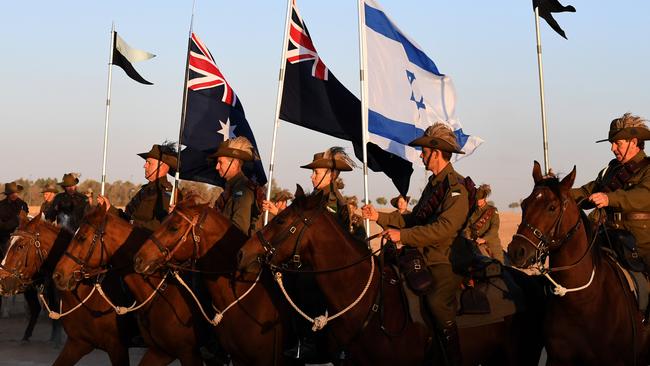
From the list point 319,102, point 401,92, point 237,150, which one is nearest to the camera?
point 237,150

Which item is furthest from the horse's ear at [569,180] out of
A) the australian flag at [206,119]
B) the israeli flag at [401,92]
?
the australian flag at [206,119]

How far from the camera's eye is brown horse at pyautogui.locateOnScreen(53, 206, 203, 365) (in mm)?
10430

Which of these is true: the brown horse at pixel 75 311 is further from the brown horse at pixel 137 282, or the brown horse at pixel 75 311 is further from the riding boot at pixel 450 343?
the riding boot at pixel 450 343

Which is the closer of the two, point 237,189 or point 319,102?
point 237,189

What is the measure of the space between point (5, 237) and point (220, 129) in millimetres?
7406

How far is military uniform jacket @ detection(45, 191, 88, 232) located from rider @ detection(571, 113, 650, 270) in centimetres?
1095

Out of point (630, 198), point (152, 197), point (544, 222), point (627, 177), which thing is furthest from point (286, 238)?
point (152, 197)

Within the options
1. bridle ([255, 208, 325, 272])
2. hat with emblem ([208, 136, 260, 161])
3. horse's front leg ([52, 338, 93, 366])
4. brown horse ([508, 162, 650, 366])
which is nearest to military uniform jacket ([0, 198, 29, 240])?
horse's front leg ([52, 338, 93, 366])

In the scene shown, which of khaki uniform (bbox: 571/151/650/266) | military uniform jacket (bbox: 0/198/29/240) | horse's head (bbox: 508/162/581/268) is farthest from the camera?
military uniform jacket (bbox: 0/198/29/240)

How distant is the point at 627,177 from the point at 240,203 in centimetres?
418

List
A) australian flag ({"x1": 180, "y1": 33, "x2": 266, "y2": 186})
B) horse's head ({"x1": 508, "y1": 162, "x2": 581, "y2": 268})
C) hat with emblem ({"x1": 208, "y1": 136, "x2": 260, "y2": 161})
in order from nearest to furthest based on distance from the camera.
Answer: horse's head ({"x1": 508, "y1": 162, "x2": 581, "y2": 268}), hat with emblem ({"x1": 208, "y1": 136, "x2": 260, "y2": 161}), australian flag ({"x1": 180, "y1": 33, "x2": 266, "y2": 186})

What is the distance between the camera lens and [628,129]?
32.4ft

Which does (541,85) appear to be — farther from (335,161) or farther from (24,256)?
(24,256)

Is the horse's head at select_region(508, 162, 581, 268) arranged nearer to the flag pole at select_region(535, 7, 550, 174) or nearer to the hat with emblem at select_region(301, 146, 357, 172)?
the flag pole at select_region(535, 7, 550, 174)
